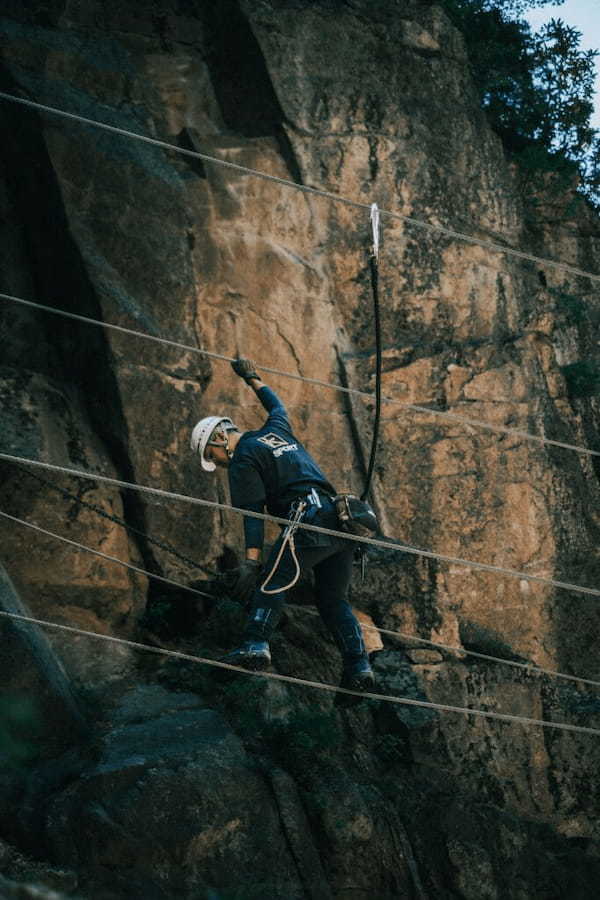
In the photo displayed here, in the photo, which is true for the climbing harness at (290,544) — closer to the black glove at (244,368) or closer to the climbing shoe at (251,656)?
the climbing shoe at (251,656)

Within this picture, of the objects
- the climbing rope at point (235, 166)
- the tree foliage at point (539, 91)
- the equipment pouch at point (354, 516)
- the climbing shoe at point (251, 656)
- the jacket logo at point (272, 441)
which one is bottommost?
the climbing shoe at point (251, 656)

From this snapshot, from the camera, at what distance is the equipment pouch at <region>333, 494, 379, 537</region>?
728cm

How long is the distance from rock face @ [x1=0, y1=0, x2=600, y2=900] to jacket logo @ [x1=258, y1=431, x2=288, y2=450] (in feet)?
6.36

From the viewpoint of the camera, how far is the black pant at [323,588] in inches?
286

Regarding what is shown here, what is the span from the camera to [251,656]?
7086mm

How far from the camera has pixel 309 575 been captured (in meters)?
9.73

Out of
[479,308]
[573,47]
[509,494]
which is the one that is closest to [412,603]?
[509,494]

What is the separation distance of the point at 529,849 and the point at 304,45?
375 inches

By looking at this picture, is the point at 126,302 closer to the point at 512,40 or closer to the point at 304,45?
the point at 304,45

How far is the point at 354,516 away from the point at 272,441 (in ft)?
3.16

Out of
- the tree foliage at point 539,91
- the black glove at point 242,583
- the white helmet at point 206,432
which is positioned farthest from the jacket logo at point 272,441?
the tree foliage at point 539,91

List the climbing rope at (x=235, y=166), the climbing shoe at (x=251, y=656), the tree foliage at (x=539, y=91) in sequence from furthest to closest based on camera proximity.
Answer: the tree foliage at (x=539, y=91)
the climbing rope at (x=235, y=166)
the climbing shoe at (x=251, y=656)

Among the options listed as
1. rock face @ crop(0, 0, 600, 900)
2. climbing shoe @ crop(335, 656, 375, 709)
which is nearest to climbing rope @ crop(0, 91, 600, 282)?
rock face @ crop(0, 0, 600, 900)

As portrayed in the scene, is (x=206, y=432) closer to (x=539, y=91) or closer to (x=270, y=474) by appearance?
(x=270, y=474)
